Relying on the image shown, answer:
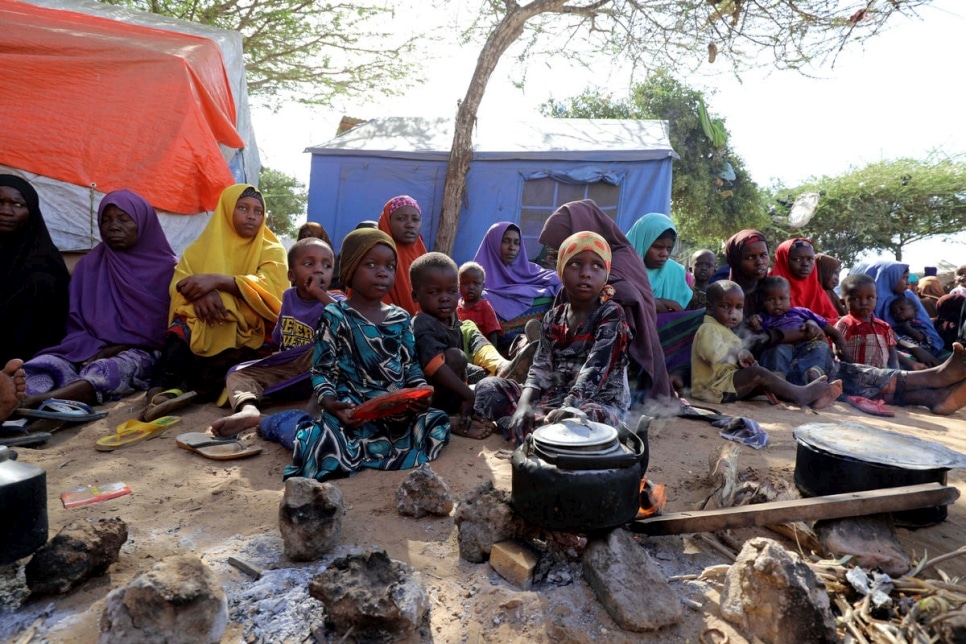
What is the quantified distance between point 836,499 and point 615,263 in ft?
7.76

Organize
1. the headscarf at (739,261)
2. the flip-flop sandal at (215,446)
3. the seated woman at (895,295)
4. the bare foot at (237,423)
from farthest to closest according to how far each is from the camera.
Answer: the seated woman at (895,295)
the headscarf at (739,261)
the bare foot at (237,423)
the flip-flop sandal at (215,446)

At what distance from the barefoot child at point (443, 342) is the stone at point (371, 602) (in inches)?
67.7

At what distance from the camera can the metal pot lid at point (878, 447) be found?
7.01ft

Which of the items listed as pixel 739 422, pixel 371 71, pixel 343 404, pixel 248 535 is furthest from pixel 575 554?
pixel 371 71

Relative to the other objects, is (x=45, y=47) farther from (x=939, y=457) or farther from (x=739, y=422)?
(x=939, y=457)

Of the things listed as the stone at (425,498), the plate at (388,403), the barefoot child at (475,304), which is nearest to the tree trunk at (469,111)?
the barefoot child at (475,304)

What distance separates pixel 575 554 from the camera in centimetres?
201

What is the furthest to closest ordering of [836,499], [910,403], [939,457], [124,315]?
[910,403] < [124,315] < [939,457] < [836,499]

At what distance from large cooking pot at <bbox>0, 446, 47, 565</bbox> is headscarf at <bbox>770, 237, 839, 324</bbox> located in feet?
19.9

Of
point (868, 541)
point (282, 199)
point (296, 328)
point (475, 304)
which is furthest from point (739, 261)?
point (282, 199)

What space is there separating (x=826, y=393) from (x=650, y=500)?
3.14 metres

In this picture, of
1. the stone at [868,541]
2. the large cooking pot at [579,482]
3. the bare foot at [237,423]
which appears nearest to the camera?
the large cooking pot at [579,482]

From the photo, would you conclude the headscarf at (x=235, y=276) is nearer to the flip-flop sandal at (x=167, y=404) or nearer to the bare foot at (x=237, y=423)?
the flip-flop sandal at (x=167, y=404)

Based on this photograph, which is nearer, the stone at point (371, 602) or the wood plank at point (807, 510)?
the stone at point (371, 602)
